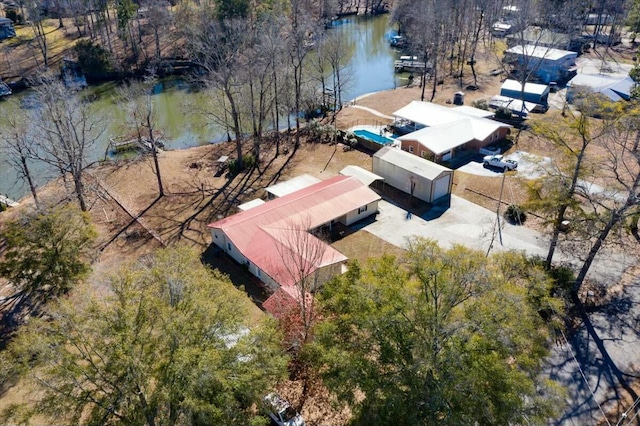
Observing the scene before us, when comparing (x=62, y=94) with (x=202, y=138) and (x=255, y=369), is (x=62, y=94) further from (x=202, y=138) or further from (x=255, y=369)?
(x=255, y=369)

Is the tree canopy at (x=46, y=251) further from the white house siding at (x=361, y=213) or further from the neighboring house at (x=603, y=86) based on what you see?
the neighboring house at (x=603, y=86)

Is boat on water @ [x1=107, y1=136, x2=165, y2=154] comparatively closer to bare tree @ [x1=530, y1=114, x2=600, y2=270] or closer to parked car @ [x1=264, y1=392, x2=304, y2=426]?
parked car @ [x1=264, y1=392, x2=304, y2=426]

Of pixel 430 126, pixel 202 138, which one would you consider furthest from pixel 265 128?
pixel 430 126

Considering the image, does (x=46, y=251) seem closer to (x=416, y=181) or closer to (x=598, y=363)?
(x=416, y=181)

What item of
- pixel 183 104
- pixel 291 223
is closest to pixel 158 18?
pixel 183 104

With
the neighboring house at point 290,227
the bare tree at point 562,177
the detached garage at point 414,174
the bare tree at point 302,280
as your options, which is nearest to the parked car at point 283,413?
the bare tree at point 302,280

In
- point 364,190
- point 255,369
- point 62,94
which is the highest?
point 62,94

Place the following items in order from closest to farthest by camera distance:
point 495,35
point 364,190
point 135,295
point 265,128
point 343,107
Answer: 1. point 135,295
2. point 364,190
3. point 265,128
4. point 343,107
5. point 495,35
